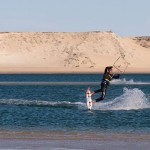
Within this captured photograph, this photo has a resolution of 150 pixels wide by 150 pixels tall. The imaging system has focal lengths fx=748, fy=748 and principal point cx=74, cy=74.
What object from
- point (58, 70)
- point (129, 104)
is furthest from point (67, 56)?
point (129, 104)

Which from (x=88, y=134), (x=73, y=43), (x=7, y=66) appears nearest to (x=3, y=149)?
(x=88, y=134)

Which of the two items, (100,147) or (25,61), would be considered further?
(25,61)

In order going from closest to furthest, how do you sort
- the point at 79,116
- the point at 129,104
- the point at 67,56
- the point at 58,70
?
1. the point at 79,116
2. the point at 129,104
3. the point at 58,70
4. the point at 67,56

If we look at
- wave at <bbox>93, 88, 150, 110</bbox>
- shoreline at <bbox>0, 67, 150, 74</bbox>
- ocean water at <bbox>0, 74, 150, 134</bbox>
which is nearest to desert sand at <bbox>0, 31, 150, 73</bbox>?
shoreline at <bbox>0, 67, 150, 74</bbox>

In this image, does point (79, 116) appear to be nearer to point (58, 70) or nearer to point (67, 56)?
point (58, 70)

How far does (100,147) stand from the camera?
68.3 feet

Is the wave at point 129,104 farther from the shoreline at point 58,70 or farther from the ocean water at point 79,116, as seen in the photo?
the shoreline at point 58,70

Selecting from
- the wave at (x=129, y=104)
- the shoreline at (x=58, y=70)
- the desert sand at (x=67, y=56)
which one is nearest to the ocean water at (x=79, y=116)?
the wave at (x=129, y=104)

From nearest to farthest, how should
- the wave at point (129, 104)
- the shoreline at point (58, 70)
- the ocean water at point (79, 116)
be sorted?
the ocean water at point (79, 116) → the wave at point (129, 104) → the shoreline at point (58, 70)

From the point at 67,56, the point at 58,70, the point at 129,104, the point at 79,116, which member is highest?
the point at 67,56

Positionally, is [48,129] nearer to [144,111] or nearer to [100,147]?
[100,147]

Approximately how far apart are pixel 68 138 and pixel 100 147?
279 cm

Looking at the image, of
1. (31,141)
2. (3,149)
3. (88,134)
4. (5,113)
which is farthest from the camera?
(5,113)

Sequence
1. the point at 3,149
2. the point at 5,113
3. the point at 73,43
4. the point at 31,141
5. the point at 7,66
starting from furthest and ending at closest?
1. the point at 73,43
2. the point at 7,66
3. the point at 5,113
4. the point at 31,141
5. the point at 3,149
